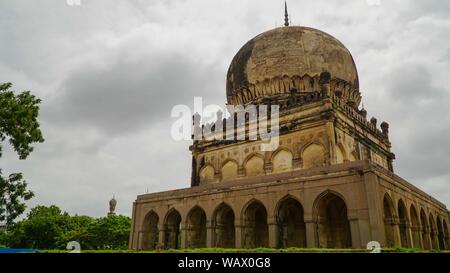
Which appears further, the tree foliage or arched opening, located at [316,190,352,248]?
the tree foliage

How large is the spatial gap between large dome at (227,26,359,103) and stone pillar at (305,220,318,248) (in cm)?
976

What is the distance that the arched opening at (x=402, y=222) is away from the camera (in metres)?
13.3

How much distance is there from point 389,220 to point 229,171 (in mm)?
9313

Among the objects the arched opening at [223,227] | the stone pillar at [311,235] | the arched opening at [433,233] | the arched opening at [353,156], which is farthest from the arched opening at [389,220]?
the arched opening at [223,227]

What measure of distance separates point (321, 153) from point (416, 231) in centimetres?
497

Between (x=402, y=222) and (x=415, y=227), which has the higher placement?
(x=402, y=222)

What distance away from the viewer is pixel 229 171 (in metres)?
20.0

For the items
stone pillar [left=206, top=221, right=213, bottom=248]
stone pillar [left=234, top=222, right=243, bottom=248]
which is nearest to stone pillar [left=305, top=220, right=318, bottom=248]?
stone pillar [left=234, top=222, right=243, bottom=248]

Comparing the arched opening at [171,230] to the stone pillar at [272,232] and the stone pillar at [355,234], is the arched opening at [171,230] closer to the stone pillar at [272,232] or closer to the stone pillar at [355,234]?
the stone pillar at [272,232]

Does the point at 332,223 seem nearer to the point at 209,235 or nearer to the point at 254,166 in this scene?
the point at 209,235

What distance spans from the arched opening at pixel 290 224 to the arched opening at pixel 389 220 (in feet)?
10.7

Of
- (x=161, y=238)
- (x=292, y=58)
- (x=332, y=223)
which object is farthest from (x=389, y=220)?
(x=292, y=58)

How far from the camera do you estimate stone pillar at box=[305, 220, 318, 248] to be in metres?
12.7

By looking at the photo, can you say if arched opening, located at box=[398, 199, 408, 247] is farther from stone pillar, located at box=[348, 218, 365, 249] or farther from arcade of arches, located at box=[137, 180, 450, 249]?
stone pillar, located at box=[348, 218, 365, 249]
